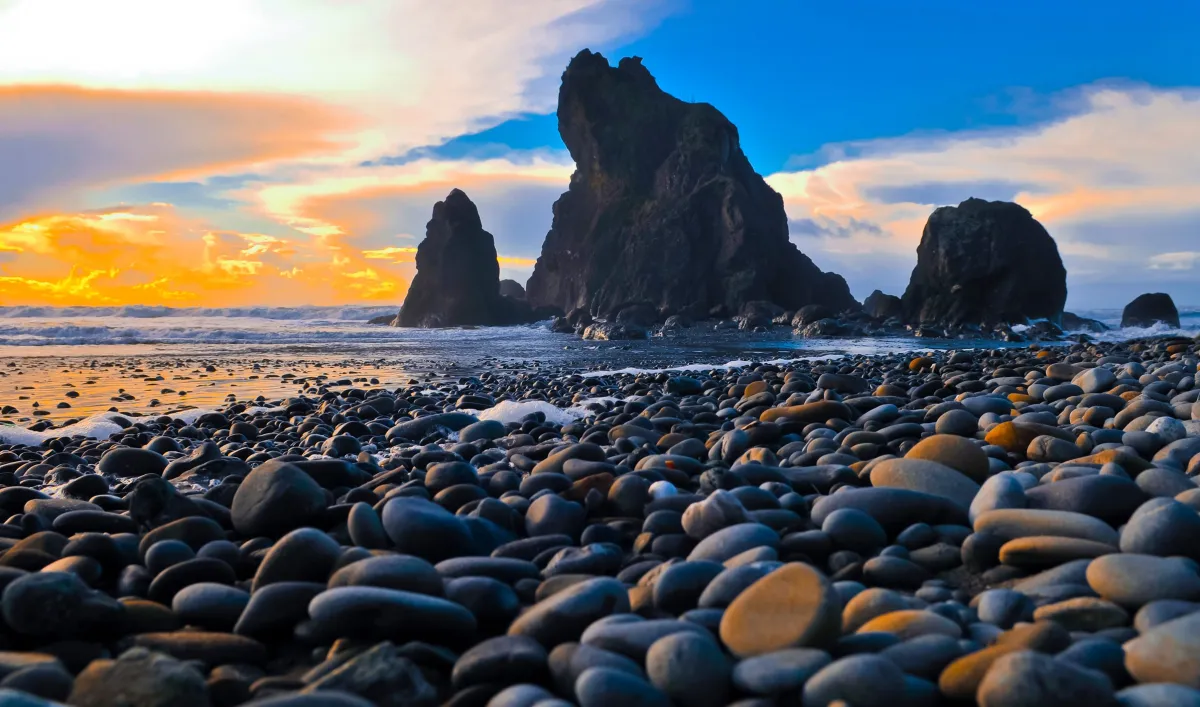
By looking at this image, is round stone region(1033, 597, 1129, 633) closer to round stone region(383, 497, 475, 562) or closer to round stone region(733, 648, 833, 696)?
round stone region(733, 648, 833, 696)

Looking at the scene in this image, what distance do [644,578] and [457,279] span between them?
74.7m

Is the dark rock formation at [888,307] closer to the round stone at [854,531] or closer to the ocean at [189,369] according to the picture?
the ocean at [189,369]

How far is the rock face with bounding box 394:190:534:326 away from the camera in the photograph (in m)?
74.2

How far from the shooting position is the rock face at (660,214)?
59531mm

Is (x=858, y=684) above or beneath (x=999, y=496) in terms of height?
beneath

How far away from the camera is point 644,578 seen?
6.87 ft

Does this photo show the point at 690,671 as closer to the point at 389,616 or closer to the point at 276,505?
the point at 389,616

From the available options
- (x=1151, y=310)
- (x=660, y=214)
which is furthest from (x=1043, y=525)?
(x=660, y=214)

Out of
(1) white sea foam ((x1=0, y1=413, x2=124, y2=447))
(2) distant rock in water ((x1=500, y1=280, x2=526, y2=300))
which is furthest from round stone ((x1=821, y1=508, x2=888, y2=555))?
(2) distant rock in water ((x1=500, y1=280, x2=526, y2=300))

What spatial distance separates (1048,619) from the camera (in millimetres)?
1753

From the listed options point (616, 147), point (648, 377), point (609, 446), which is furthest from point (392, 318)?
point (609, 446)

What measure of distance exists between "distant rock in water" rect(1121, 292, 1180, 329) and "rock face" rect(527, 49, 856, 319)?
21.4 metres

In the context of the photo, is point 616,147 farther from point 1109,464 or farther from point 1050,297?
point 1109,464

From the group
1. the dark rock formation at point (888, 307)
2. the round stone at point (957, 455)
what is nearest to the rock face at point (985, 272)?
the dark rock formation at point (888, 307)
